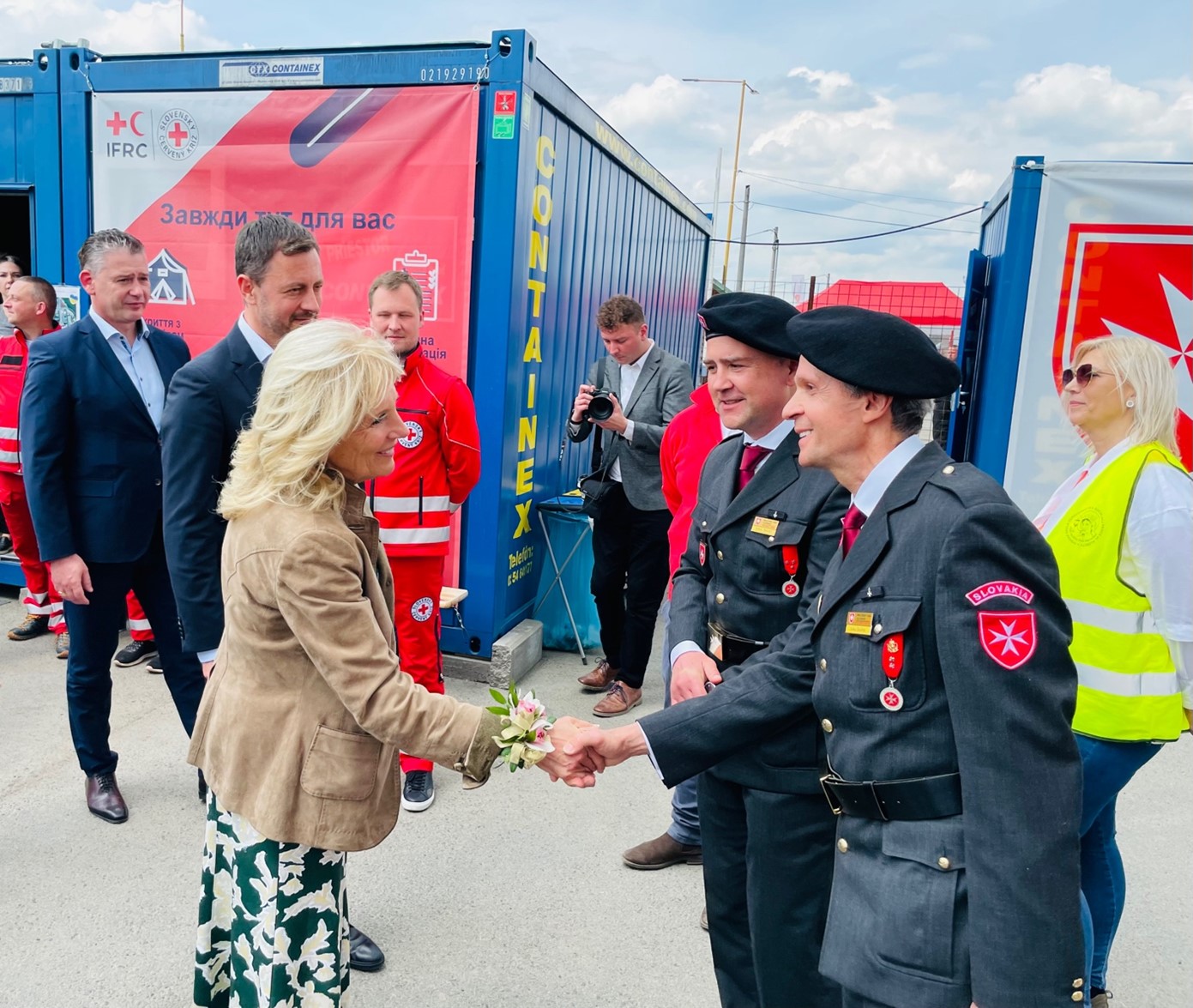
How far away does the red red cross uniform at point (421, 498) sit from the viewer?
364 cm

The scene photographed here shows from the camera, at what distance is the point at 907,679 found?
52.6 inches

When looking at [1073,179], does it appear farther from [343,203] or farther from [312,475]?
[312,475]

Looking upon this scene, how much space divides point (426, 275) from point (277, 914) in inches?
138

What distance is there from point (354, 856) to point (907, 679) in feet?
8.29

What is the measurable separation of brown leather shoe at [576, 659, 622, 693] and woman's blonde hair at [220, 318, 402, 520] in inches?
130

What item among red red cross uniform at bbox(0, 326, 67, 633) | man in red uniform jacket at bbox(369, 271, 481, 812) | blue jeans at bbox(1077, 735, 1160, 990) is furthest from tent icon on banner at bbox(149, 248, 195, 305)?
blue jeans at bbox(1077, 735, 1160, 990)

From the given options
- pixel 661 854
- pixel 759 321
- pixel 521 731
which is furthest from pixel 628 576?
pixel 521 731

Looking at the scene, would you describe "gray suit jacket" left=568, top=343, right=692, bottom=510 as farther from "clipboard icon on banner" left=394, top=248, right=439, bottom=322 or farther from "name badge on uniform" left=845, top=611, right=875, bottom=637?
"name badge on uniform" left=845, top=611, right=875, bottom=637

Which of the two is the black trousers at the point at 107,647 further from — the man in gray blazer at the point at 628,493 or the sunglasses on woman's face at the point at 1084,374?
the sunglasses on woman's face at the point at 1084,374

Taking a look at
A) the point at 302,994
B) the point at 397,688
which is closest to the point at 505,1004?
the point at 302,994

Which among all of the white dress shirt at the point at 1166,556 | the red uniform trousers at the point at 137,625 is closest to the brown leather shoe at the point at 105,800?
the red uniform trousers at the point at 137,625

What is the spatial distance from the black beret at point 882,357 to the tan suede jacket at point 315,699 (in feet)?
3.15

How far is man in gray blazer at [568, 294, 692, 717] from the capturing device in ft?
15.3

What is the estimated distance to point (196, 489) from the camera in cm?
257
